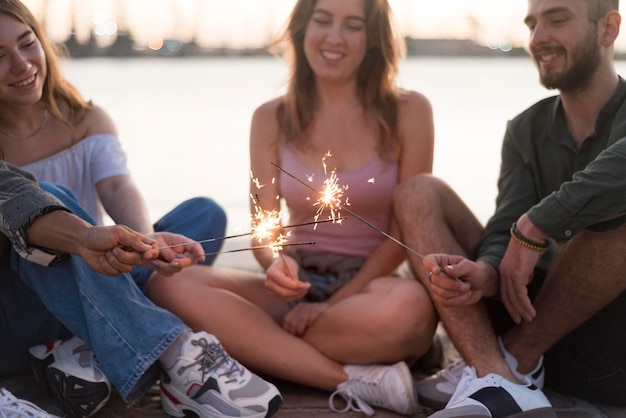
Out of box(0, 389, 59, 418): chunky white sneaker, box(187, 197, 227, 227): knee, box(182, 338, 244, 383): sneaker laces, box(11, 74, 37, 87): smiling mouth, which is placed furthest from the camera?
box(187, 197, 227, 227): knee

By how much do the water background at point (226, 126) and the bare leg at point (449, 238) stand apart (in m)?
0.80

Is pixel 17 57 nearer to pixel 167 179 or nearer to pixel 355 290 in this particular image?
pixel 355 290

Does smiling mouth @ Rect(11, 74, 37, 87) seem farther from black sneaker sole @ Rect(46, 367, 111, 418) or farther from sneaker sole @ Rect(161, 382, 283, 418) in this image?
sneaker sole @ Rect(161, 382, 283, 418)

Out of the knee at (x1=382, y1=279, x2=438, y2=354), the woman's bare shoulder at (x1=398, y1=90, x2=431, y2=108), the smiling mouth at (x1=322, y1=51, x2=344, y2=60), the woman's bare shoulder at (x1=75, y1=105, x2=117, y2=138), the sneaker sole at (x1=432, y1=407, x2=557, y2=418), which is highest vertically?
the smiling mouth at (x1=322, y1=51, x2=344, y2=60)

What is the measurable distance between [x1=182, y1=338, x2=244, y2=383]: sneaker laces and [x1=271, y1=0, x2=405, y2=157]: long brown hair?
875 millimetres

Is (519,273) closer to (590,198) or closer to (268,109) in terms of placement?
(590,198)

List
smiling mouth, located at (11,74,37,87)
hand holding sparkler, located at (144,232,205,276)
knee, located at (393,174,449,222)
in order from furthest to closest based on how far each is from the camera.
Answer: smiling mouth, located at (11,74,37,87) → knee, located at (393,174,449,222) → hand holding sparkler, located at (144,232,205,276)

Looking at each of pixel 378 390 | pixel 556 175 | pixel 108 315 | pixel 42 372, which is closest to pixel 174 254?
pixel 108 315

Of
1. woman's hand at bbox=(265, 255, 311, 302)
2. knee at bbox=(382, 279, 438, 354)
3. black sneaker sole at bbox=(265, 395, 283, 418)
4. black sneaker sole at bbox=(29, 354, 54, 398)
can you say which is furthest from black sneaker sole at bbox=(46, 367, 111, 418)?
knee at bbox=(382, 279, 438, 354)

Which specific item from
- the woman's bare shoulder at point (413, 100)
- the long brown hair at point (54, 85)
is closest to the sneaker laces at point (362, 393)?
the woman's bare shoulder at point (413, 100)

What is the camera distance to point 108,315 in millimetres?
2320

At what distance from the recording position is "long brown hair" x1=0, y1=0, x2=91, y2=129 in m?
2.74

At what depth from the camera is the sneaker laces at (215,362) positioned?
234cm

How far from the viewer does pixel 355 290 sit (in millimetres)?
2719
